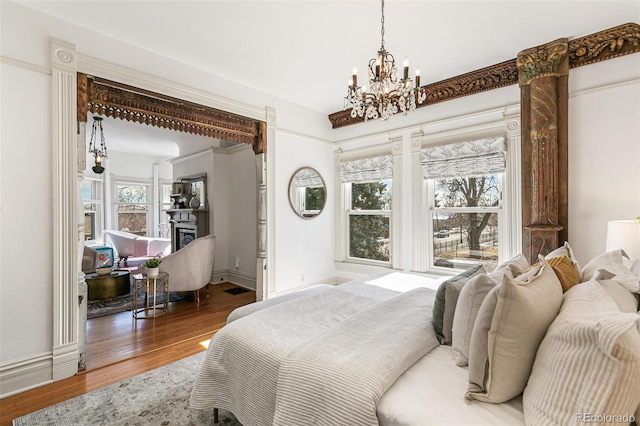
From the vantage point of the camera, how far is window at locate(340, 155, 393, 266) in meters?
4.49

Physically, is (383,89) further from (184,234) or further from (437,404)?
(184,234)

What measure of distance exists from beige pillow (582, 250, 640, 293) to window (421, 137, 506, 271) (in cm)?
162

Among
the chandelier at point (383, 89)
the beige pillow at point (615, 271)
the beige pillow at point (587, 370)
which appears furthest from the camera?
the chandelier at point (383, 89)

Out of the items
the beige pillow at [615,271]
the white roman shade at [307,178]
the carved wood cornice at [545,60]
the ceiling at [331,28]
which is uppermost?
the ceiling at [331,28]

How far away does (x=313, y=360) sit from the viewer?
4.33 feet

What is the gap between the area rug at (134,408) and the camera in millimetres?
1875

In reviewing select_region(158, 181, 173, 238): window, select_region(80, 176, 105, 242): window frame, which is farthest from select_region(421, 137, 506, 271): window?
select_region(80, 176, 105, 242): window frame

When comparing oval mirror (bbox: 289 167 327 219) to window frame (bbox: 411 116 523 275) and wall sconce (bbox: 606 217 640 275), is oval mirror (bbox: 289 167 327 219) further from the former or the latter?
wall sconce (bbox: 606 217 640 275)

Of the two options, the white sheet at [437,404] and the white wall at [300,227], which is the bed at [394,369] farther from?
the white wall at [300,227]

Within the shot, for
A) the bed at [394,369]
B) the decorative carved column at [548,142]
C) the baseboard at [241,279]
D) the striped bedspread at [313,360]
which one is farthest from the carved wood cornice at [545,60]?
the baseboard at [241,279]

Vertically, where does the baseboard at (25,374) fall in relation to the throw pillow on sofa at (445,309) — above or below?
below

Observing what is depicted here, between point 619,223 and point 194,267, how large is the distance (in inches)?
180

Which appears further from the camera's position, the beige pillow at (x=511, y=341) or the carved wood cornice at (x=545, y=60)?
the carved wood cornice at (x=545, y=60)

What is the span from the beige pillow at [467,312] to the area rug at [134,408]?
1.43 metres
